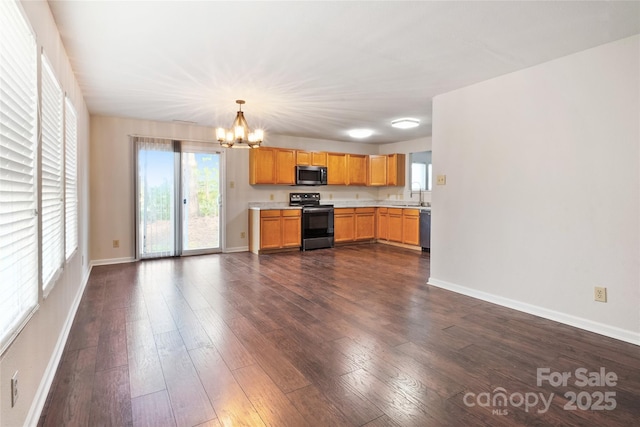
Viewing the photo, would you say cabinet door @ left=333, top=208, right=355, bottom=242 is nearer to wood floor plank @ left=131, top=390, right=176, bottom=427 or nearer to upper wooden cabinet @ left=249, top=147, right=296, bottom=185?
upper wooden cabinet @ left=249, top=147, right=296, bottom=185

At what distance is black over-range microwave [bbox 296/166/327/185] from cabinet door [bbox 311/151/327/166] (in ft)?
0.30

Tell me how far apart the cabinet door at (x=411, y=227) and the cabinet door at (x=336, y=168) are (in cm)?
156

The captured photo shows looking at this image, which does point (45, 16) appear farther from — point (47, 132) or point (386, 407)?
point (386, 407)

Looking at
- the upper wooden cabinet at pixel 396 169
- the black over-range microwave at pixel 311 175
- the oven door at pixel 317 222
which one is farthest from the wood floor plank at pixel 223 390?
the upper wooden cabinet at pixel 396 169

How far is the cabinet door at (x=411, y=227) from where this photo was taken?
21.3 ft

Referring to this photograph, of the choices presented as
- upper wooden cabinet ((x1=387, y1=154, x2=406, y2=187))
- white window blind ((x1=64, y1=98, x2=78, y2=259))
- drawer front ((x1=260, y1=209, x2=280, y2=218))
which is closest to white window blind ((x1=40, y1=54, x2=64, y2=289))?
white window blind ((x1=64, y1=98, x2=78, y2=259))

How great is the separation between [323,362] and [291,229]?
168 inches

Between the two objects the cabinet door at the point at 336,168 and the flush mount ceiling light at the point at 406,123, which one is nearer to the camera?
the flush mount ceiling light at the point at 406,123

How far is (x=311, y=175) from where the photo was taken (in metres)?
6.88

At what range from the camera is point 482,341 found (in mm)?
2506

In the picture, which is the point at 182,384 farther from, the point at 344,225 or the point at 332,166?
the point at 332,166

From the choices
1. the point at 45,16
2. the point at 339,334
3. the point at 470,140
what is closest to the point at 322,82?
the point at 470,140

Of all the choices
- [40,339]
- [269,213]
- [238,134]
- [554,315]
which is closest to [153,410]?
[40,339]

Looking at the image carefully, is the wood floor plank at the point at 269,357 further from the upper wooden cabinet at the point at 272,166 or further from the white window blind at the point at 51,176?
the upper wooden cabinet at the point at 272,166
